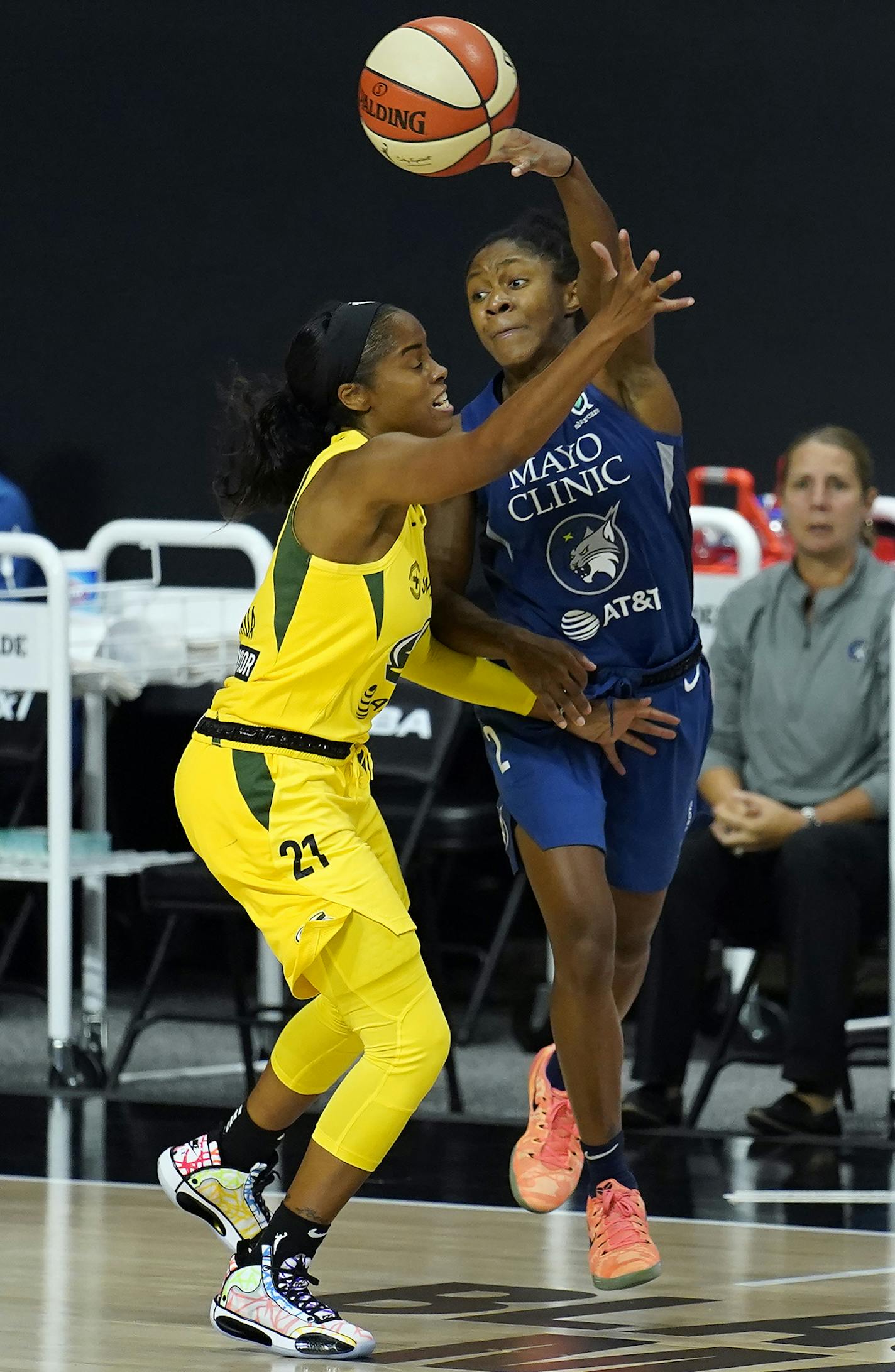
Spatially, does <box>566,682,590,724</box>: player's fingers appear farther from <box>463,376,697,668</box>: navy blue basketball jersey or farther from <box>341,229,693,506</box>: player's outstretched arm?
<box>341,229,693,506</box>: player's outstretched arm

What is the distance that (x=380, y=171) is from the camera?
7887 mm

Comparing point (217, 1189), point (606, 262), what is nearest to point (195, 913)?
point (217, 1189)

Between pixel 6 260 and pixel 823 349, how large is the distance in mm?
2725

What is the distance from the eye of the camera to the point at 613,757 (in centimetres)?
419

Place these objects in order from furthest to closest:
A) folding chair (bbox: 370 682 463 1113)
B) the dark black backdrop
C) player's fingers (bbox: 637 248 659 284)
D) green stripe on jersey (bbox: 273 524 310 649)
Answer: the dark black backdrop → folding chair (bbox: 370 682 463 1113) → green stripe on jersey (bbox: 273 524 310 649) → player's fingers (bbox: 637 248 659 284)

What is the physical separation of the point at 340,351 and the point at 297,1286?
4.58 feet

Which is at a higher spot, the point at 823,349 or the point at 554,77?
the point at 554,77

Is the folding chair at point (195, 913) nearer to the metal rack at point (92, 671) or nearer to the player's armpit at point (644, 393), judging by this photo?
the metal rack at point (92, 671)

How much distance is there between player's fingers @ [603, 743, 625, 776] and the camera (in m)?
4.18

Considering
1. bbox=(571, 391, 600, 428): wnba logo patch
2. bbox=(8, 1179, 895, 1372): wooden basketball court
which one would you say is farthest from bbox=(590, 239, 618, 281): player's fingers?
bbox=(8, 1179, 895, 1372): wooden basketball court

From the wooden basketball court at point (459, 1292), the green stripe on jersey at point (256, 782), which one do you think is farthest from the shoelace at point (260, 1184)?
the green stripe on jersey at point (256, 782)

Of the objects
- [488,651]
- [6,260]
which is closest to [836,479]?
[488,651]

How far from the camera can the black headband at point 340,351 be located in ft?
12.5

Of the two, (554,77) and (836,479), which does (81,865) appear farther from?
(554,77)
